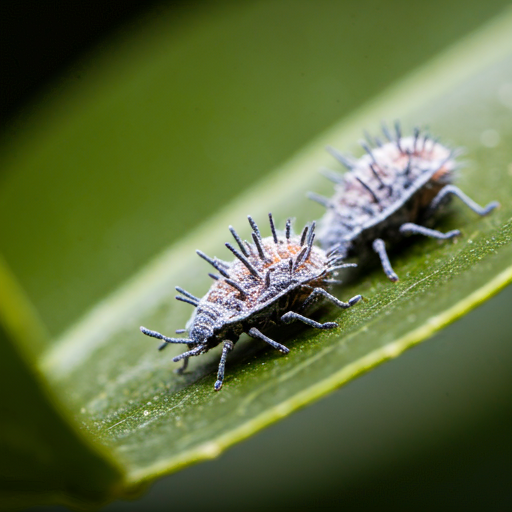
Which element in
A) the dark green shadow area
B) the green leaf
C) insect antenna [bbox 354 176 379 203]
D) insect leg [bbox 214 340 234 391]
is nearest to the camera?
the green leaf

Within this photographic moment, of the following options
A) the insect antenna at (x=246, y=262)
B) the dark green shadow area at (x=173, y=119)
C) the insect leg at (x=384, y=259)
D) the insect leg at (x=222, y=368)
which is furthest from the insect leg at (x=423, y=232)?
the dark green shadow area at (x=173, y=119)

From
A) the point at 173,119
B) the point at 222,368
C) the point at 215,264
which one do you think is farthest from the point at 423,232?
the point at 173,119

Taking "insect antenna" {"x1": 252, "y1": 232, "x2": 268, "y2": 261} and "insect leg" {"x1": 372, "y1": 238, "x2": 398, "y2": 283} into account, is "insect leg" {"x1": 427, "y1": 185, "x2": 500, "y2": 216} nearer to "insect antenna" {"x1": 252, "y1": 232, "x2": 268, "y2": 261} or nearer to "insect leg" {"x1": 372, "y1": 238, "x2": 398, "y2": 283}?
"insect leg" {"x1": 372, "y1": 238, "x2": 398, "y2": 283}

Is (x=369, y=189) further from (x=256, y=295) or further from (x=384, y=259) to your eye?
(x=256, y=295)

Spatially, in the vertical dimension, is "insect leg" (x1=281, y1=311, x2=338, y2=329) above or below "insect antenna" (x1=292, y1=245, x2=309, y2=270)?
below

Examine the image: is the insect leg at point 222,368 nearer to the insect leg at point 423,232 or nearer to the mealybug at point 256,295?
the mealybug at point 256,295

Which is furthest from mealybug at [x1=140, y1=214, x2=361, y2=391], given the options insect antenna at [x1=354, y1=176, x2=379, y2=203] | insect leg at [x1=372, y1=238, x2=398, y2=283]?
insect antenna at [x1=354, y1=176, x2=379, y2=203]

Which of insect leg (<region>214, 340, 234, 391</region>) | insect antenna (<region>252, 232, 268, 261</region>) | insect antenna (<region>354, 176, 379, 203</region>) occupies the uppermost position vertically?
insect antenna (<region>252, 232, 268, 261</region>)
